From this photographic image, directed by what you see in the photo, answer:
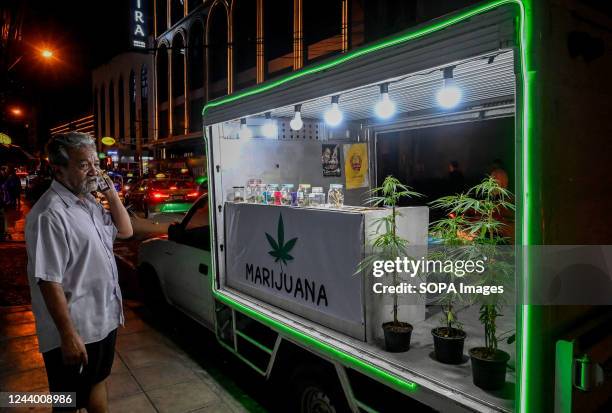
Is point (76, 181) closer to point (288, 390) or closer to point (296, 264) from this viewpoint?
point (296, 264)

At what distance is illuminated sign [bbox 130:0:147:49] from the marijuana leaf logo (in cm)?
3362

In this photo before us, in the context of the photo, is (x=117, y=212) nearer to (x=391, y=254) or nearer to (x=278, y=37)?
(x=391, y=254)

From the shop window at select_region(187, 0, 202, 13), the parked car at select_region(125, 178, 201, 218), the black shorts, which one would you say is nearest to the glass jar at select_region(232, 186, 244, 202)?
the black shorts

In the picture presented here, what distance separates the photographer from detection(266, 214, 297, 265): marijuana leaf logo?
3.53 metres

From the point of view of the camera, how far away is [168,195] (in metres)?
17.3

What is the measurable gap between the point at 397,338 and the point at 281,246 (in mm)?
1293

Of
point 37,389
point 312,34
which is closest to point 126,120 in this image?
point 312,34

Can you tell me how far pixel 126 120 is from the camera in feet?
161

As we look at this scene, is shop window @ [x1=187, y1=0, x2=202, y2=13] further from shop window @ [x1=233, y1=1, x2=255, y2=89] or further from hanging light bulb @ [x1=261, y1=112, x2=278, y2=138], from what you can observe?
hanging light bulb @ [x1=261, y1=112, x2=278, y2=138]

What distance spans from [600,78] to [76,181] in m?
Result: 2.94

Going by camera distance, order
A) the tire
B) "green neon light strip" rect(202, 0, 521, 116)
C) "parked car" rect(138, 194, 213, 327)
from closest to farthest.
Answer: "green neon light strip" rect(202, 0, 521, 116)
the tire
"parked car" rect(138, 194, 213, 327)

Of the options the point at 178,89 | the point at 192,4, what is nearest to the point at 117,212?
the point at 192,4

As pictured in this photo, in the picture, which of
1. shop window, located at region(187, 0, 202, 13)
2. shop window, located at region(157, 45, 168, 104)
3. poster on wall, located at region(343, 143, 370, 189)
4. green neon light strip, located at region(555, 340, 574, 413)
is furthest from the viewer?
shop window, located at region(157, 45, 168, 104)

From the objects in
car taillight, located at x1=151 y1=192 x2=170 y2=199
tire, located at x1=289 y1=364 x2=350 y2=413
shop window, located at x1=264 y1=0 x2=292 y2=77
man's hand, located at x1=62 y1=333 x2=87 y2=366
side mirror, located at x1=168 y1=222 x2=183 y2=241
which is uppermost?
shop window, located at x1=264 y1=0 x2=292 y2=77
